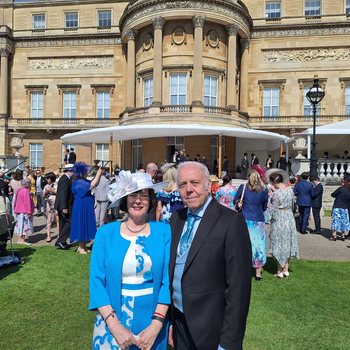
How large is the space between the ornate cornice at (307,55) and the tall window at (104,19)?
46.3 ft

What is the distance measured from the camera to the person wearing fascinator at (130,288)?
2.14 m

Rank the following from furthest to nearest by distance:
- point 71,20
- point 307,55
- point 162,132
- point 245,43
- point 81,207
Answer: point 71,20
point 307,55
point 245,43
point 162,132
point 81,207

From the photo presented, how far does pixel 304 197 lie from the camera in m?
9.99

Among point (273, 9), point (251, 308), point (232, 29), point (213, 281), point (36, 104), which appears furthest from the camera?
point (36, 104)

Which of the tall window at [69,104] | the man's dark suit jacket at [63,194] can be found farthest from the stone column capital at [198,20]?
the man's dark suit jacket at [63,194]

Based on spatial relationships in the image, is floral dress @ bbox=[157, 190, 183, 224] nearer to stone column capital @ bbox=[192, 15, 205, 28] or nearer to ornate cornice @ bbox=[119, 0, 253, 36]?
stone column capital @ bbox=[192, 15, 205, 28]

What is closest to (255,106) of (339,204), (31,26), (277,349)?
(339,204)

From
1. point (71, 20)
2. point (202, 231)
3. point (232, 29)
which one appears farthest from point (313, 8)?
point (202, 231)

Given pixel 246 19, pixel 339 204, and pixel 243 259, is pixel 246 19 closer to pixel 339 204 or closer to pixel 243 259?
pixel 339 204

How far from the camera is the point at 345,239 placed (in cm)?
934

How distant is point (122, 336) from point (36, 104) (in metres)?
29.8

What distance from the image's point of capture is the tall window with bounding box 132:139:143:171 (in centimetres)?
2416

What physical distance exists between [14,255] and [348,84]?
2681 cm

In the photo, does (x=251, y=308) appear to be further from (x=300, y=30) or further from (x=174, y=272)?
(x=300, y=30)
